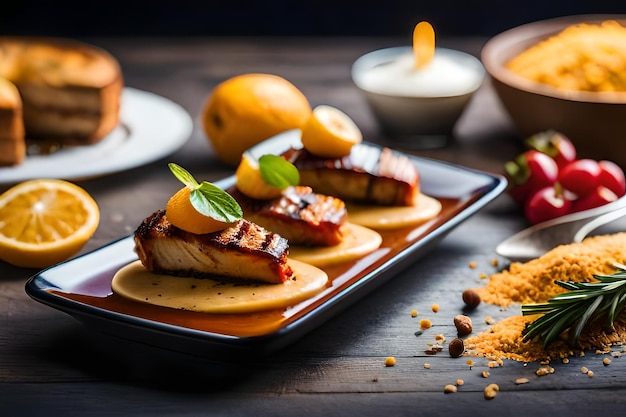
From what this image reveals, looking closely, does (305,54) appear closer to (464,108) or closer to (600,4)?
(464,108)

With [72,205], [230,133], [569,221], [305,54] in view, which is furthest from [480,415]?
[305,54]

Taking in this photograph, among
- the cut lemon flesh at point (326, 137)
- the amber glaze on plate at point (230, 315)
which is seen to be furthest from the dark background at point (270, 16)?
the amber glaze on plate at point (230, 315)

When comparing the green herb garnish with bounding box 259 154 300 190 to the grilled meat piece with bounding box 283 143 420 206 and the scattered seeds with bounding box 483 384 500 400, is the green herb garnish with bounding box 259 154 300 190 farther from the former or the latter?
the scattered seeds with bounding box 483 384 500 400

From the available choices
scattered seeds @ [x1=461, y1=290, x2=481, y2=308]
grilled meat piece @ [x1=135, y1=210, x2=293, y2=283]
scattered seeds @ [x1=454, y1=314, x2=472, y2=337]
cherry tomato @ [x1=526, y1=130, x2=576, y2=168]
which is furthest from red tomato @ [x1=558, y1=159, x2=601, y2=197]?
grilled meat piece @ [x1=135, y1=210, x2=293, y2=283]

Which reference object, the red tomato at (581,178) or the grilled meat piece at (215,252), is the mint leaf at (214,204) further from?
the red tomato at (581,178)

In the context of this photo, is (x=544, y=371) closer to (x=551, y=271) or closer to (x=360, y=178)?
(x=551, y=271)
